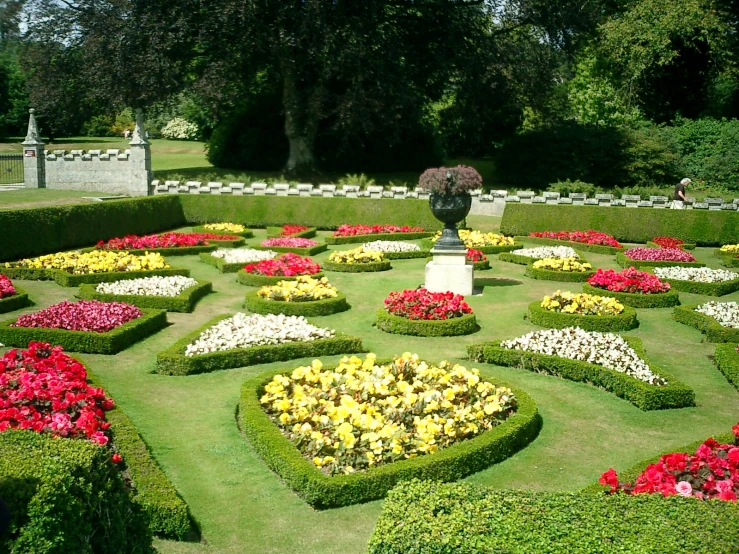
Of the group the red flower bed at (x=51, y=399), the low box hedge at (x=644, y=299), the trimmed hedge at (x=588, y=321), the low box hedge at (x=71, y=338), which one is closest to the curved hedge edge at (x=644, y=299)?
the low box hedge at (x=644, y=299)

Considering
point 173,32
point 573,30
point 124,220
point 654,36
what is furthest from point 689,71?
point 124,220

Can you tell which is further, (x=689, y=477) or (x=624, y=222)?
(x=624, y=222)

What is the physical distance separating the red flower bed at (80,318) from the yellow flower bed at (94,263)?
4443 millimetres

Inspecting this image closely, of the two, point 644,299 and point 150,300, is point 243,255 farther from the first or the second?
point 644,299

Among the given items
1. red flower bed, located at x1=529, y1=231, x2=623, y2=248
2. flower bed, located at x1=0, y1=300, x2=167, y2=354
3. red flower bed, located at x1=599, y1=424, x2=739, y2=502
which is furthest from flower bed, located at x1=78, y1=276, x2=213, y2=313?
red flower bed, located at x1=529, y1=231, x2=623, y2=248

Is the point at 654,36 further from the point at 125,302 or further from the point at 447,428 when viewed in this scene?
the point at 447,428

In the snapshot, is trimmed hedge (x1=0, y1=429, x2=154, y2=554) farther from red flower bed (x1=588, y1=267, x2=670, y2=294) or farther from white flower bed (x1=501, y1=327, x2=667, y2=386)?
red flower bed (x1=588, y1=267, x2=670, y2=294)

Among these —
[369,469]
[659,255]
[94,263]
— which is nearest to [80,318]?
[94,263]

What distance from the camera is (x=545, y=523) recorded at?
196 inches

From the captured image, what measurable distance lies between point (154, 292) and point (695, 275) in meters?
12.2

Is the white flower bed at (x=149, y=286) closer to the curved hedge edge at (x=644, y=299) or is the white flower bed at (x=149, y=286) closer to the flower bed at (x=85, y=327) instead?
the flower bed at (x=85, y=327)

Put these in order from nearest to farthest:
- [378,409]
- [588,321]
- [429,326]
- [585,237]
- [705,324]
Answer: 1. [378,409]
2. [429,326]
3. [588,321]
4. [705,324]
5. [585,237]

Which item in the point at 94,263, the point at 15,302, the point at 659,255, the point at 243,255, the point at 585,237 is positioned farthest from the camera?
the point at 585,237

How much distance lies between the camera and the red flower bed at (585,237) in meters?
24.5
